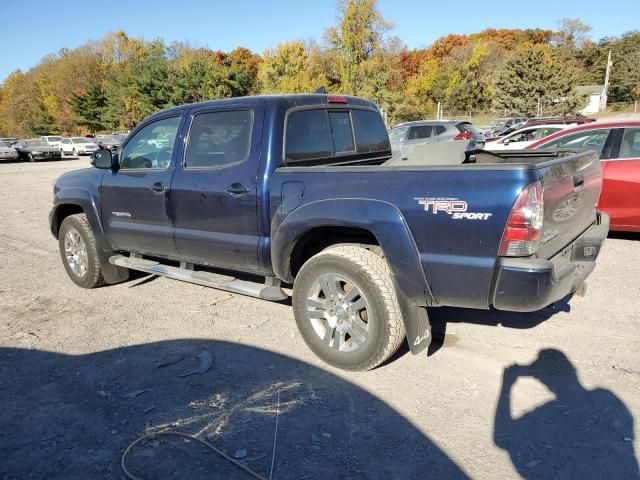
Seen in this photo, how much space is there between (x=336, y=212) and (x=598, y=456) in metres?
2.04

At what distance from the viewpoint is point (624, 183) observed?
21.5 ft

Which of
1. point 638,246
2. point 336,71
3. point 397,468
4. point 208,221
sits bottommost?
point 638,246

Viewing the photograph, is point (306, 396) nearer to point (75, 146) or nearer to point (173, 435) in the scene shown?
point (173, 435)

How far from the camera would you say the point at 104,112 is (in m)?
62.9

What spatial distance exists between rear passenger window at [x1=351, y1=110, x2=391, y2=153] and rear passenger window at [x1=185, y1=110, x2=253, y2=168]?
1.18 metres

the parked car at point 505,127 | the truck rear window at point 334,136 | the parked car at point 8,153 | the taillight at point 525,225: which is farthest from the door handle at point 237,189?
the parked car at point 8,153

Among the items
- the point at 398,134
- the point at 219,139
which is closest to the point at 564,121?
the point at 398,134

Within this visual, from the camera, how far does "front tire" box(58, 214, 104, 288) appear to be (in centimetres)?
565

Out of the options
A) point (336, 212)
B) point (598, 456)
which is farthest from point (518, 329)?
point (336, 212)

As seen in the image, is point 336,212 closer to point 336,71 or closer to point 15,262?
point 15,262

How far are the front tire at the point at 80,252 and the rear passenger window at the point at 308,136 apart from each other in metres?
2.84

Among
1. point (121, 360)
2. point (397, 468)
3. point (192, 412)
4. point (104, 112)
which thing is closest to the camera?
point (397, 468)

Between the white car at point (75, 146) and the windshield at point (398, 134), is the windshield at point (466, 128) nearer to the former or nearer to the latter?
the windshield at point (398, 134)

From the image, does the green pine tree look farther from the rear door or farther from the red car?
the rear door
